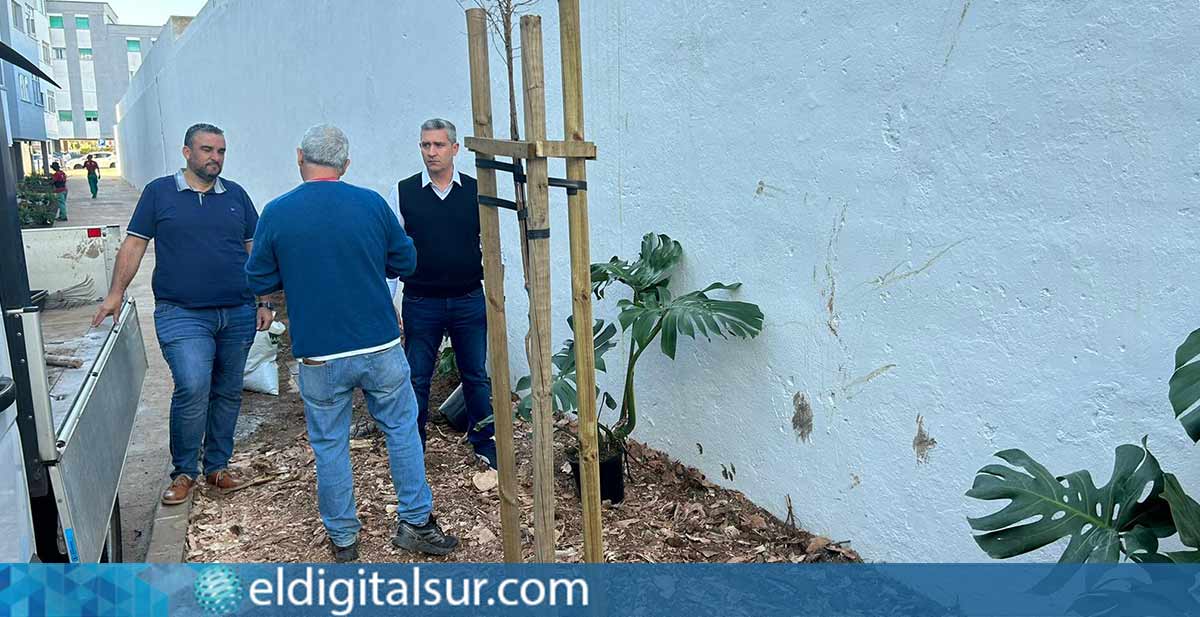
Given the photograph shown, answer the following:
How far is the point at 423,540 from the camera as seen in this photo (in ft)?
13.2

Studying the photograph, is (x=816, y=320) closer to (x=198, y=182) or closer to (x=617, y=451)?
(x=617, y=451)

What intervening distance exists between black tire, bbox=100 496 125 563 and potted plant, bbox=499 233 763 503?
176 centimetres

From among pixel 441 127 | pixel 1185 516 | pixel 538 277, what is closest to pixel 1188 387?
pixel 1185 516

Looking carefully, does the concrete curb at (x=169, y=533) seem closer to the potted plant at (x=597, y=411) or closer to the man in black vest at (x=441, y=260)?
the man in black vest at (x=441, y=260)

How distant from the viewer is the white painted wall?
258 centimetres

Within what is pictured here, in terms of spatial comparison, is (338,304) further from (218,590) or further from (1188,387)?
(1188,387)

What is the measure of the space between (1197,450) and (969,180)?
1055 mm

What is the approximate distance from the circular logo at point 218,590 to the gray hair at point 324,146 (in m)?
1.80

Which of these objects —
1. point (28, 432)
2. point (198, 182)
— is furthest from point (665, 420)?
point (28, 432)

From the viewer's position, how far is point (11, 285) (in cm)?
266

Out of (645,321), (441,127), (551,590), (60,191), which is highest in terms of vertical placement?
(60,191)

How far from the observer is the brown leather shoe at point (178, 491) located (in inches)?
179

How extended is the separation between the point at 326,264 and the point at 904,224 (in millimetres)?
2227

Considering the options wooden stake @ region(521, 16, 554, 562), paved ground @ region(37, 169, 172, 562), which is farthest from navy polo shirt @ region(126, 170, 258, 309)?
wooden stake @ region(521, 16, 554, 562)
